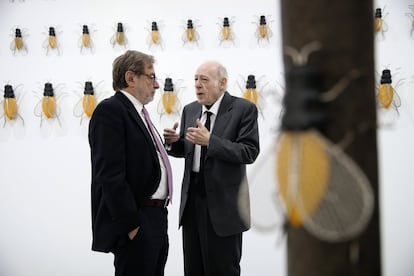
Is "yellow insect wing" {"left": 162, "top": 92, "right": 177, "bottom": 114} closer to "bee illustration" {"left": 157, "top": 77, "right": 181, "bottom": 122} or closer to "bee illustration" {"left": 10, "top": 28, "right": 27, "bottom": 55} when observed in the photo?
"bee illustration" {"left": 157, "top": 77, "right": 181, "bottom": 122}

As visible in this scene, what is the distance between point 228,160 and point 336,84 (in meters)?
1.59

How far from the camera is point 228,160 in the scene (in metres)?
2.22

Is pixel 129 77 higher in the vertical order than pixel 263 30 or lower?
lower

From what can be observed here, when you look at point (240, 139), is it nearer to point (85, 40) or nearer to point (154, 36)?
point (154, 36)

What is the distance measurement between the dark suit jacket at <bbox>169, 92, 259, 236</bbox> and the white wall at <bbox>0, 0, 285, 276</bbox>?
110 centimetres

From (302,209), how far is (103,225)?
145cm

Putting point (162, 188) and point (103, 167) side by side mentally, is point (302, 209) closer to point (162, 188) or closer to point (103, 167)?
point (103, 167)

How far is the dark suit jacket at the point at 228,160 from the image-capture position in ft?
7.24

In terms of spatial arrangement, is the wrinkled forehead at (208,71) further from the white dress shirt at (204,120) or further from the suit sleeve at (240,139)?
the suit sleeve at (240,139)

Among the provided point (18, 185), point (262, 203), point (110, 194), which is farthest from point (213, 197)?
point (18, 185)

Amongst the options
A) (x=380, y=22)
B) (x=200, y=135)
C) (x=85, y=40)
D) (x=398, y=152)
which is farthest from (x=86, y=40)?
(x=398, y=152)

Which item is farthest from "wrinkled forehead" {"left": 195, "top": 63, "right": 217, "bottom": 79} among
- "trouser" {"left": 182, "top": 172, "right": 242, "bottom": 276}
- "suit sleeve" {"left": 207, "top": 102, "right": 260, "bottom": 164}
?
"trouser" {"left": 182, "top": 172, "right": 242, "bottom": 276}

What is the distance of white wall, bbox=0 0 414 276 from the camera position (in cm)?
336

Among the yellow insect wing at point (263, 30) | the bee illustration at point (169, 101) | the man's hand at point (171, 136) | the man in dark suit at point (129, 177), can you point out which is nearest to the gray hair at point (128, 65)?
the man in dark suit at point (129, 177)
